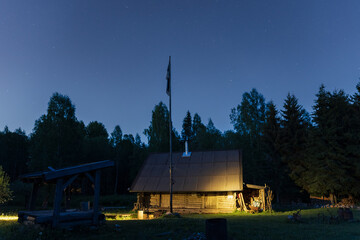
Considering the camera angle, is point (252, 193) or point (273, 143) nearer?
point (252, 193)

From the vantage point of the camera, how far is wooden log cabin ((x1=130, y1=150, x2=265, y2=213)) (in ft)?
76.0

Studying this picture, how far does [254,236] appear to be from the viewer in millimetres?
9430

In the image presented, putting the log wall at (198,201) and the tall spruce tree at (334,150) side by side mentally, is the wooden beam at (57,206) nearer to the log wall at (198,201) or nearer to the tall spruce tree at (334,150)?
the log wall at (198,201)

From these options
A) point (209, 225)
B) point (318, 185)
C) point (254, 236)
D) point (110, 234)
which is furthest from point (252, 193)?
point (209, 225)

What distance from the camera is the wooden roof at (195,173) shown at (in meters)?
23.6

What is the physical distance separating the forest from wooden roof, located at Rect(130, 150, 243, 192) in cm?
547

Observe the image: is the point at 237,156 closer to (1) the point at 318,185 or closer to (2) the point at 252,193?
(2) the point at 252,193

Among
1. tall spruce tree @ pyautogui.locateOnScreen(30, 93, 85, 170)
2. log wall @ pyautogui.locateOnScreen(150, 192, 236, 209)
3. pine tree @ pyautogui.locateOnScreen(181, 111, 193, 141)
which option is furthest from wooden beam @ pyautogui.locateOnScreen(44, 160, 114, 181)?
pine tree @ pyautogui.locateOnScreen(181, 111, 193, 141)

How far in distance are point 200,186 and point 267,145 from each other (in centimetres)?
1709

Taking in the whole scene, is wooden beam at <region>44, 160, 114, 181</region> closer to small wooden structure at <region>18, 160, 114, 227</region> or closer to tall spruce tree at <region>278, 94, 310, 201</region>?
small wooden structure at <region>18, 160, 114, 227</region>

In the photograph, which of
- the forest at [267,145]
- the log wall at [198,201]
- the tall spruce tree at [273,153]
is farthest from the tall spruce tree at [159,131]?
the log wall at [198,201]

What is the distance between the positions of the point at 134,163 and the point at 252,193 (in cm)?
2912

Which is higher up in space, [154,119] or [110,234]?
[154,119]

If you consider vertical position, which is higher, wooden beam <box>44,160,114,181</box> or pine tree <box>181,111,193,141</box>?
pine tree <box>181,111,193,141</box>
